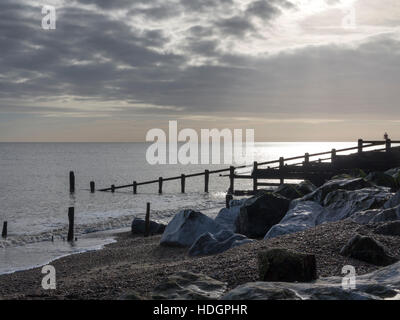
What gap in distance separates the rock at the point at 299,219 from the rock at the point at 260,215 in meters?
1.46

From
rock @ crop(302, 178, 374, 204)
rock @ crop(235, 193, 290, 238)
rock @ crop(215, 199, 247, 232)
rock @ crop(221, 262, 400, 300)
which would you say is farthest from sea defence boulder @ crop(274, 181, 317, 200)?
rock @ crop(221, 262, 400, 300)

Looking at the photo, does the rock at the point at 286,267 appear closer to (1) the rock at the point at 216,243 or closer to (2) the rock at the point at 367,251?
(2) the rock at the point at 367,251

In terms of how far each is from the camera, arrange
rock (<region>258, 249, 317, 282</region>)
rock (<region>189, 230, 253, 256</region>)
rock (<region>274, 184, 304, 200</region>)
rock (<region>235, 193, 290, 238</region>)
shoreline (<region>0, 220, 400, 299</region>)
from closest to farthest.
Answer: rock (<region>258, 249, 317, 282</region>), shoreline (<region>0, 220, 400, 299</region>), rock (<region>189, 230, 253, 256</region>), rock (<region>235, 193, 290, 238</region>), rock (<region>274, 184, 304, 200</region>)

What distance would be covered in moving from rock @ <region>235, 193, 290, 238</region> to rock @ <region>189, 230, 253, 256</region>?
87.9 inches

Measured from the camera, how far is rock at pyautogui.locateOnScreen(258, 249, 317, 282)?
18.6ft

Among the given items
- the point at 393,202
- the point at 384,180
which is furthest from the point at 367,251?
the point at 384,180

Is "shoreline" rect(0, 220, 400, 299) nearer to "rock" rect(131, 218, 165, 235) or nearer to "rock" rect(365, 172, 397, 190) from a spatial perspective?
"rock" rect(365, 172, 397, 190)

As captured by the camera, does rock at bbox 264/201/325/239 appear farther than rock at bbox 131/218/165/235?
No

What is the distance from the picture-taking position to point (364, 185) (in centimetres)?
1400

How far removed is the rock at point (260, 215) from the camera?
14375 mm

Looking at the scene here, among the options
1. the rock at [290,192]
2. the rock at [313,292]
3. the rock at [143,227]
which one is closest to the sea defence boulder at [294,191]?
the rock at [290,192]
